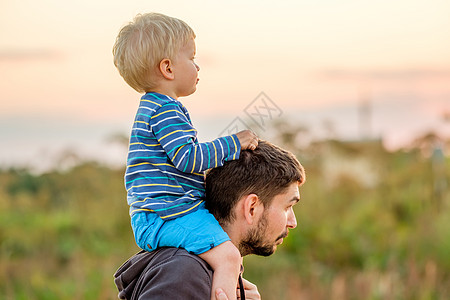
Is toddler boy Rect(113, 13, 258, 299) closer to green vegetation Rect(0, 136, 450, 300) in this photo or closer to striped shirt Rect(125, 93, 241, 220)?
striped shirt Rect(125, 93, 241, 220)

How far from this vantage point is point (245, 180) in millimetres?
2850

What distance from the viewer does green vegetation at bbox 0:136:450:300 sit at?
26.3 feet

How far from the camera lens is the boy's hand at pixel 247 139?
9.29 ft

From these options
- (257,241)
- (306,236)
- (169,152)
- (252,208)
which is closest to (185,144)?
(169,152)

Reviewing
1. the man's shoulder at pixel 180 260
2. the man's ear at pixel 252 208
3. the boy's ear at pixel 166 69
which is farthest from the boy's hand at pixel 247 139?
the man's shoulder at pixel 180 260

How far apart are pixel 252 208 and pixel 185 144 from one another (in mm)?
423

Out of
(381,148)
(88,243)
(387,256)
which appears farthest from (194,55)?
(381,148)

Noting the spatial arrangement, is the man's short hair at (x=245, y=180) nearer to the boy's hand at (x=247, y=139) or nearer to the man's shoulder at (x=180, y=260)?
the boy's hand at (x=247, y=139)

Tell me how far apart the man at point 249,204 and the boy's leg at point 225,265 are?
0.04 metres

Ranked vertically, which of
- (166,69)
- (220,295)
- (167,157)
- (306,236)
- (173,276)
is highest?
(166,69)

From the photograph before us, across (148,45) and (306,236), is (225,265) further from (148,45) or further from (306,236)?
(306,236)

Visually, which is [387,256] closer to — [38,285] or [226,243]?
[38,285]

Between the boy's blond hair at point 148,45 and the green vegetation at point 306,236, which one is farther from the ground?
the boy's blond hair at point 148,45

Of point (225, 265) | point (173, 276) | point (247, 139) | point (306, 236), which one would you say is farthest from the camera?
point (306, 236)
